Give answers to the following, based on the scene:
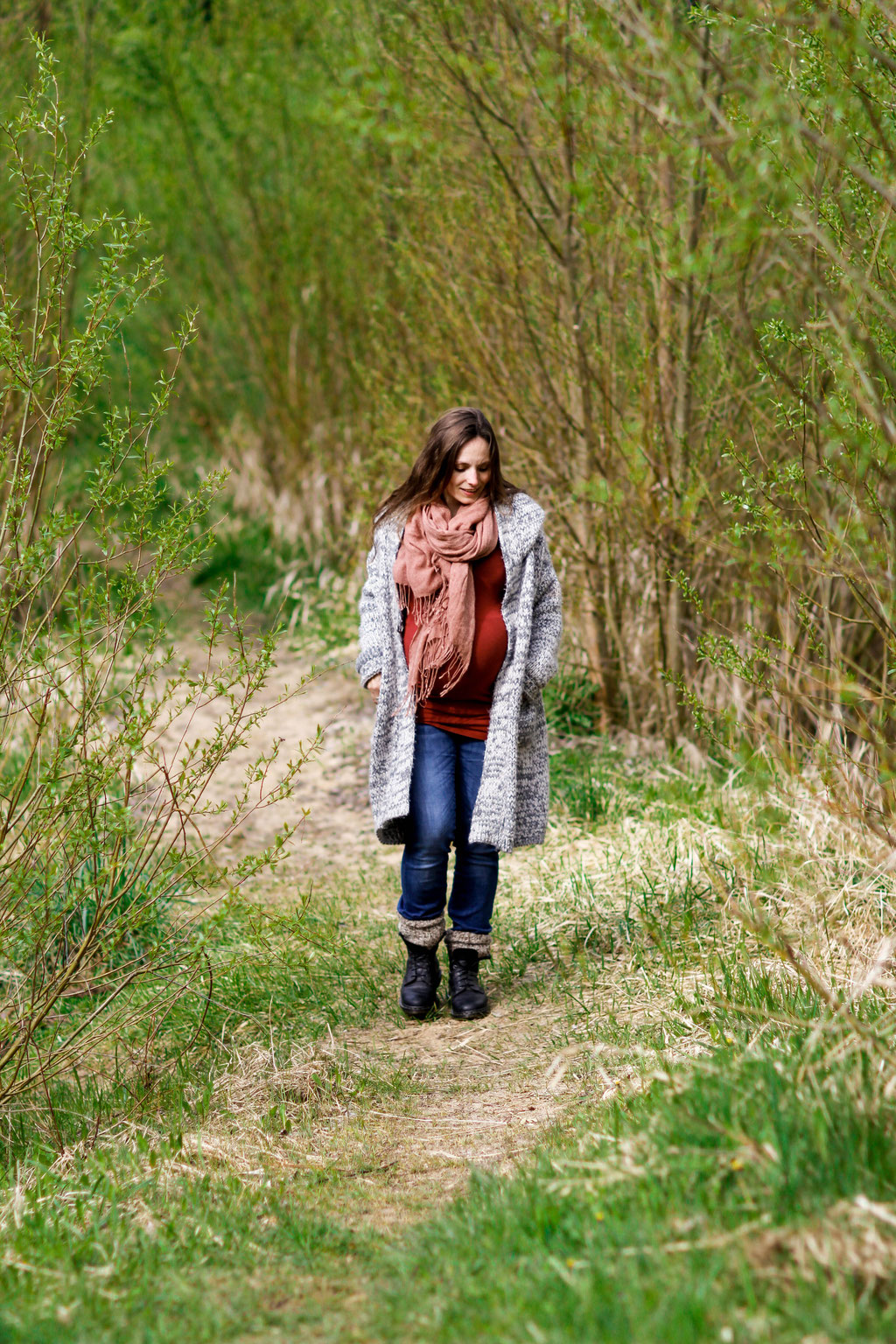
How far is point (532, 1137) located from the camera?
2873 millimetres

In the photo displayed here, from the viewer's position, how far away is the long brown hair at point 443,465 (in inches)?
146

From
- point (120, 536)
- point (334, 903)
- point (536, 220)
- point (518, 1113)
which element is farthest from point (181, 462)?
point (518, 1113)

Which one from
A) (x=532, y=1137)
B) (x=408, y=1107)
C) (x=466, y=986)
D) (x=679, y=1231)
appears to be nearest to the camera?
(x=679, y=1231)

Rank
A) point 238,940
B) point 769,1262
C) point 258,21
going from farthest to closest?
1. point 258,21
2. point 238,940
3. point 769,1262

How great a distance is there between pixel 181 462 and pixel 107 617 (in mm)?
8556

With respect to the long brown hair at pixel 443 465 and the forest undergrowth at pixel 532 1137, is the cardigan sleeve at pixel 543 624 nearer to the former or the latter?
the long brown hair at pixel 443 465

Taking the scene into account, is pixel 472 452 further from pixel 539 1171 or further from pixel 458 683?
pixel 539 1171

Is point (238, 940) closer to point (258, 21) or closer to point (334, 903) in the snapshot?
point (334, 903)

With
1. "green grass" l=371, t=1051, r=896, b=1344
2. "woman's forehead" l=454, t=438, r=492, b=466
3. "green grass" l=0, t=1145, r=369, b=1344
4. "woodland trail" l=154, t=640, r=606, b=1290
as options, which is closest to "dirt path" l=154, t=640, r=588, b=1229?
"woodland trail" l=154, t=640, r=606, b=1290

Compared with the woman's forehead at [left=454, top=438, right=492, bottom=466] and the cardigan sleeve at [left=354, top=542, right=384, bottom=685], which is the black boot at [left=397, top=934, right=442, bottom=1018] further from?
the woman's forehead at [left=454, top=438, right=492, bottom=466]

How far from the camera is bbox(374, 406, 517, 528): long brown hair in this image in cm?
370

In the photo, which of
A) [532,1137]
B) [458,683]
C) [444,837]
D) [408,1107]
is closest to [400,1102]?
[408,1107]

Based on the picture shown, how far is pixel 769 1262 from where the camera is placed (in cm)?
191

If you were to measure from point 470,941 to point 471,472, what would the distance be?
1.36 m
